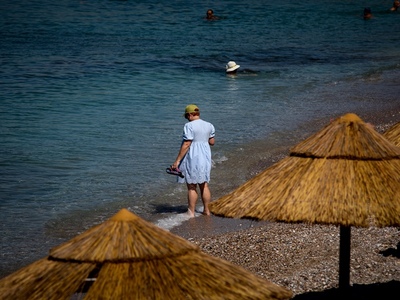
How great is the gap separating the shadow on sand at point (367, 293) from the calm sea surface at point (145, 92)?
366 cm

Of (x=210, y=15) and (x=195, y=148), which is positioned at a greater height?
(x=195, y=148)

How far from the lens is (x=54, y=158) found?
1638cm

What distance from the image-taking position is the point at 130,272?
4738 millimetres

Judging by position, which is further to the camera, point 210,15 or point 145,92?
point 210,15

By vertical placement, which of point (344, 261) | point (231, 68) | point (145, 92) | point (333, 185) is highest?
point (333, 185)

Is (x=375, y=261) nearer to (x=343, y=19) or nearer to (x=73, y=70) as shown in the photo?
(x=73, y=70)

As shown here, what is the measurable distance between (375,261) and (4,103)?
14585 millimetres

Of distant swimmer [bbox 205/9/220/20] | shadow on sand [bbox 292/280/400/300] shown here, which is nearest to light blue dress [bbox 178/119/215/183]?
shadow on sand [bbox 292/280/400/300]

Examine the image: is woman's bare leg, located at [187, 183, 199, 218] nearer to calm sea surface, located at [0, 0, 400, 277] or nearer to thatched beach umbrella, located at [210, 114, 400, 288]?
calm sea surface, located at [0, 0, 400, 277]

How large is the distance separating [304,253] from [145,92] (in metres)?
14.5

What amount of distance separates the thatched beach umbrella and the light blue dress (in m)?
3.72

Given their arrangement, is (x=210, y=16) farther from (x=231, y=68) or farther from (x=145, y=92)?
(x=145, y=92)

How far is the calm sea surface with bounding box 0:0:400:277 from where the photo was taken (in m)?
13.4

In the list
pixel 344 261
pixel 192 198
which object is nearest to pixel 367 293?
pixel 344 261
